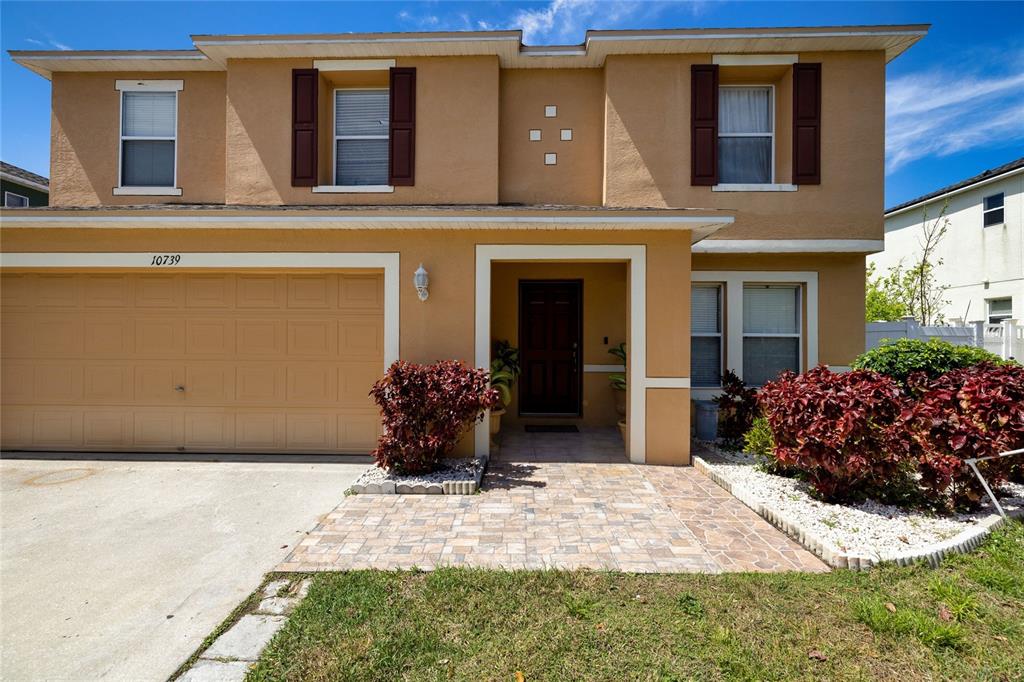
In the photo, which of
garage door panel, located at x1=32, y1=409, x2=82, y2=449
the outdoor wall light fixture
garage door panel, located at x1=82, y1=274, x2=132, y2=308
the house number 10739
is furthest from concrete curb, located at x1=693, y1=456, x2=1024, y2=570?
garage door panel, located at x1=32, y1=409, x2=82, y2=449

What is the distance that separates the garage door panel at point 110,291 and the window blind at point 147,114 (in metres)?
3.28

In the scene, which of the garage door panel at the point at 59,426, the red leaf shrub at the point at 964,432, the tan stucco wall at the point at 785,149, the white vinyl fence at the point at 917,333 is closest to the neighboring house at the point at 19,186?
the garage door panel at the point at 59,426

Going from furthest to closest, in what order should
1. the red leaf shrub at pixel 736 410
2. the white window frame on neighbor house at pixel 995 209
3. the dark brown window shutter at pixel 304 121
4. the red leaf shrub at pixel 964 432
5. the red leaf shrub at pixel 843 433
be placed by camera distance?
the white window frame on neighbor house at pixel 995 209
the dark brown window shutter at pixel 304 121
the red leaf shrub at pixel 736 410
the red leaf shrub at pixel 843 433
the red leaf shrub at pixel 964 432

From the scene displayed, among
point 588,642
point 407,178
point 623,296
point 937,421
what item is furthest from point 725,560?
point 407,178

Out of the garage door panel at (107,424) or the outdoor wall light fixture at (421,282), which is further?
the garage door panel at (107,424)

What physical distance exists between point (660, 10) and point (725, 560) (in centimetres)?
849

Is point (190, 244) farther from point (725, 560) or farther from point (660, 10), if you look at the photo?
point (660, 10)

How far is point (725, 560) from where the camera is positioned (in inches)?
151

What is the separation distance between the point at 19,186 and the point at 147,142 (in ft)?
28.0

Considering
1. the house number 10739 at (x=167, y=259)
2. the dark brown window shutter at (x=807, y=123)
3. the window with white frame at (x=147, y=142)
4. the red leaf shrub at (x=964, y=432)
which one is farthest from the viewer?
the window with white frame at (x=147, y=142)

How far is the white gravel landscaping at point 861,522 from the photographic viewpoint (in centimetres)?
380

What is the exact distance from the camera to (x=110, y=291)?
22.6 ft

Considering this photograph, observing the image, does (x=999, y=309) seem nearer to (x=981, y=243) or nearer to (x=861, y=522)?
(x=981, y=243)

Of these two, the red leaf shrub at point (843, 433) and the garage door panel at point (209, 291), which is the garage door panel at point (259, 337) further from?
the red leaf shrub at point (843, 433)
